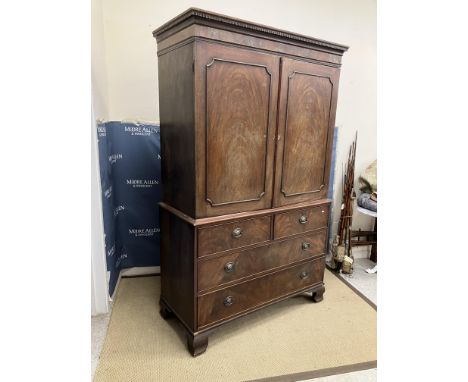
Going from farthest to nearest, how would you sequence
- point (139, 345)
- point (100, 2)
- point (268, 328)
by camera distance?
point (100, 2) → point (268, 328) → point (139, 345)

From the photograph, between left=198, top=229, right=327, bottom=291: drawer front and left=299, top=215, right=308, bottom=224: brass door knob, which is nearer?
left=198, top=229, right=327, bottom=291: drawer front

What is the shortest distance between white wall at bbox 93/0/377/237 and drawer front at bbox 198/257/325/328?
1016 mm

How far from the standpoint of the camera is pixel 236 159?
5.14 ft

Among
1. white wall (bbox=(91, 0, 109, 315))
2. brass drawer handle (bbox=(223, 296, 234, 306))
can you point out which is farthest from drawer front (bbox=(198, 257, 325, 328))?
white wall (bbox=(91, 0, 109, 315))

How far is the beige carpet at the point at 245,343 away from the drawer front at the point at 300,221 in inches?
24.8

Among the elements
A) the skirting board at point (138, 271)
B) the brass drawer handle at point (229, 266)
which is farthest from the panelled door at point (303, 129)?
the skirting board at point (138, 271)

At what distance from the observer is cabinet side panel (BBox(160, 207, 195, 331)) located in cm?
158

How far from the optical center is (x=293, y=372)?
1.54m

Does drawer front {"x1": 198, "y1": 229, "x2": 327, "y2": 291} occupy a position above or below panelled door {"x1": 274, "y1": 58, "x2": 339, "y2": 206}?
below

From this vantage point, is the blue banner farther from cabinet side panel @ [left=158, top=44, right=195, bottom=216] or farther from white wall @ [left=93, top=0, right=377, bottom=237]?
cabinet side panel @ [left=158, top=44, right=195, bottom=216]
